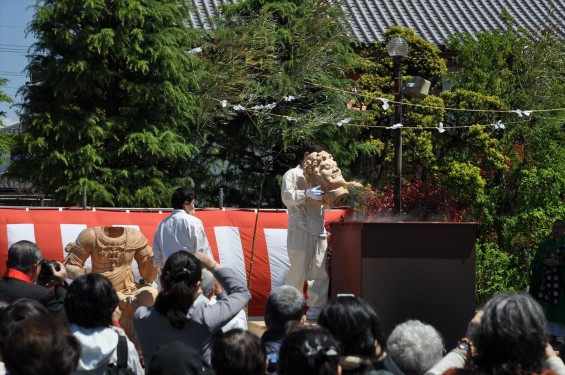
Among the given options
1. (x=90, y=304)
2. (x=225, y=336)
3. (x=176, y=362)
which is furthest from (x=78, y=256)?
(x=225, y=336)

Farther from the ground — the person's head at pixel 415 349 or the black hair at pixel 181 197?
the black hair at pixel 181 197

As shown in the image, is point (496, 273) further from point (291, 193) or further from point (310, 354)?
point (310, 354)

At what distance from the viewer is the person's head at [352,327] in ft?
12.8

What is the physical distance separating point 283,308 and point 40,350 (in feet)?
5.82

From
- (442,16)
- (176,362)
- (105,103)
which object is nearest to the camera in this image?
(176,362)

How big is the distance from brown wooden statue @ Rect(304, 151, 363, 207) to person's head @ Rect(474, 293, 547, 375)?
15.8 ft

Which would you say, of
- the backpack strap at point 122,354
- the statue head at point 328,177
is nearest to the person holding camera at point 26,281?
the backpack strap at point 122,354

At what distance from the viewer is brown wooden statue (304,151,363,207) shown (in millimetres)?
8266

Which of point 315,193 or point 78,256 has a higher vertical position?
point 315,193

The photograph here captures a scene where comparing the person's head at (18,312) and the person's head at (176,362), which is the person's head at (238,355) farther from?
the person's head at (18,312)

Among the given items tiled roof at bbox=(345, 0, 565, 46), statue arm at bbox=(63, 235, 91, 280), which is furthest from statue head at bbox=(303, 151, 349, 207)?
tiled roof at bbox=(345, 0, 565, 46)

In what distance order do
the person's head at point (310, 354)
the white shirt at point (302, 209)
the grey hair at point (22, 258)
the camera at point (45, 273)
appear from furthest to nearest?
the white shirt at point (302, 209) < the camera at point (45, 273) < the grey hair at point (22, 258) < the person's head at point (310, 354)

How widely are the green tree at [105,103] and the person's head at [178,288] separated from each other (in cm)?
909

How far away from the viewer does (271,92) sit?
51.5ft
